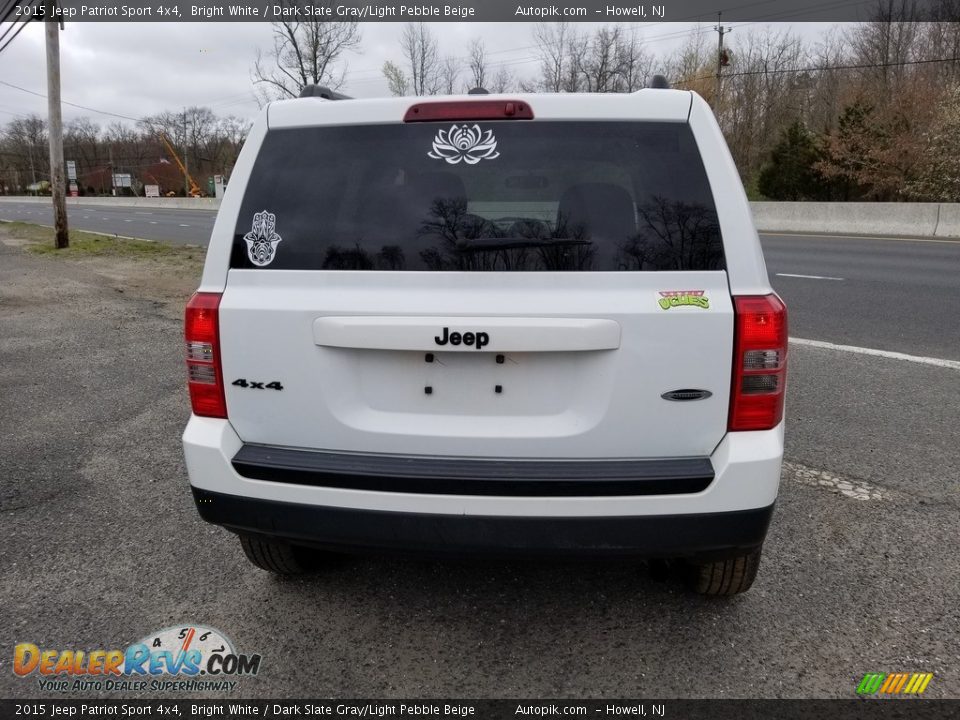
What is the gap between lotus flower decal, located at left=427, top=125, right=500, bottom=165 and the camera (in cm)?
236

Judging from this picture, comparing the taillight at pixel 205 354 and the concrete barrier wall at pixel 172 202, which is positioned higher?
the concrete barrier wall at pixel 172 202

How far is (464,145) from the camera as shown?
2.36 metres

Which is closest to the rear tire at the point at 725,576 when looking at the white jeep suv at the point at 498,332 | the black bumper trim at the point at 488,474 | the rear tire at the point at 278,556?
the white jeep suv at the point at 498,332

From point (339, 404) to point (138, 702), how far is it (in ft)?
3.97

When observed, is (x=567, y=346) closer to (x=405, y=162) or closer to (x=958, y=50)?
(x=405, y=162)

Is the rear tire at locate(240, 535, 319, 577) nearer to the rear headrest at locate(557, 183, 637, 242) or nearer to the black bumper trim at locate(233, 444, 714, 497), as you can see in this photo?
the black bumper trim at locate(233, 444, 714, 497)

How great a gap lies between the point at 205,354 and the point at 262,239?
0.44 metres

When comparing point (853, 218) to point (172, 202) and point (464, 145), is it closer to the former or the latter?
point (464, 145)

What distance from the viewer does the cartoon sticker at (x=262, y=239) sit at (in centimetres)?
242

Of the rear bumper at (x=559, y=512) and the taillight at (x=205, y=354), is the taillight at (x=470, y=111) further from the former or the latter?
the rear bumper at (x=559, y=512)

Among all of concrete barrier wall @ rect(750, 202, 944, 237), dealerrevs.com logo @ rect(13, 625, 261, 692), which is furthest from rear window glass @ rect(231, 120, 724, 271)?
concrete barrier wall @ rect(750, 202, 944, 237)

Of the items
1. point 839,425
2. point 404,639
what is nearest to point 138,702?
point 404,639

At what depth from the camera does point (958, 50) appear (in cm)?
3522

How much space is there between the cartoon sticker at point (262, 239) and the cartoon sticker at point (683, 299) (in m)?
1.27
